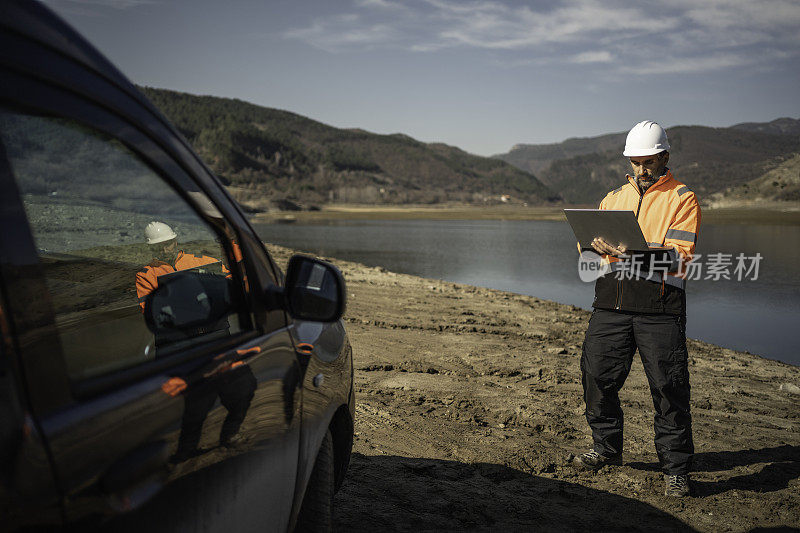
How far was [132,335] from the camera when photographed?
7.07 feet

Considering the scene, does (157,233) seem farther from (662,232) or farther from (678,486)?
(678,486)

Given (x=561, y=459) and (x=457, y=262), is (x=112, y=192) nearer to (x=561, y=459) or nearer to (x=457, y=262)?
(x=561, y=459)

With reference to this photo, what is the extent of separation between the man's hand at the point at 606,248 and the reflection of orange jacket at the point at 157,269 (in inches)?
95.5

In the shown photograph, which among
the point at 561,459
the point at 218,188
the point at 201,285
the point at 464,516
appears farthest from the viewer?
the point at 561,459

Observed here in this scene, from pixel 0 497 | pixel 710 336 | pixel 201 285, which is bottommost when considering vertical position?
pixel 710 336

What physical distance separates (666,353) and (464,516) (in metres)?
1.56

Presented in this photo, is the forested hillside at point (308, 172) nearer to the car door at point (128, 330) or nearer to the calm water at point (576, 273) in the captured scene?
the calm water at point (576, 273)

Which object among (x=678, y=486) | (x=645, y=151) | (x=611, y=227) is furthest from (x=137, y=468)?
(x=678, y=486)

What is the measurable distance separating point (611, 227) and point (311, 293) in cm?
244

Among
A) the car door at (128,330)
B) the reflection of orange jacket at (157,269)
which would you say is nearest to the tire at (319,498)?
the car door at (128,330)

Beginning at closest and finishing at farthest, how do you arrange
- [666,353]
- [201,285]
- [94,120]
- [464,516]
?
1. [94,120]
2. [201,285]
3. [464,516]
4. [666,353]

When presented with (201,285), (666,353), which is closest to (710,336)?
(666,353)

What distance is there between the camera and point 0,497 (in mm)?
931

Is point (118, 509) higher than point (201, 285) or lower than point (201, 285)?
lower
